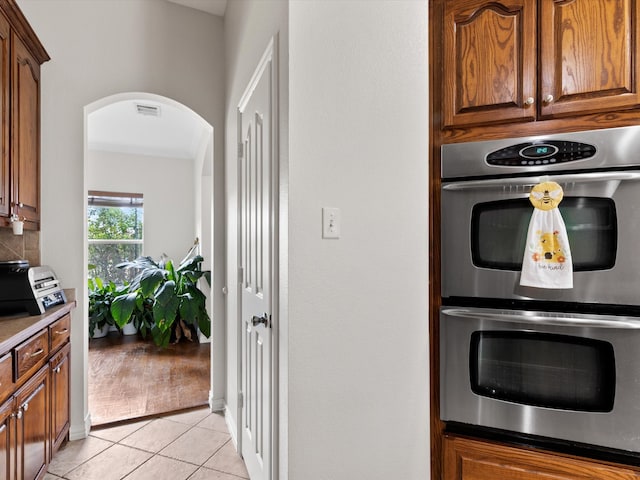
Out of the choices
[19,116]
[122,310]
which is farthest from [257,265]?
[122,310]

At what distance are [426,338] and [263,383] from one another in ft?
2.40

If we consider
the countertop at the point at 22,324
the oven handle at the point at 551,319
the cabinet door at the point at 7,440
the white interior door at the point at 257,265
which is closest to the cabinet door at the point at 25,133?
the countertop at the point at 22,324

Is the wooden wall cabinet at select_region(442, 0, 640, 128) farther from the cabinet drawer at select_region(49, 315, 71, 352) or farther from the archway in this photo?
the archway

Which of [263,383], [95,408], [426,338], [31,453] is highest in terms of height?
[426,338]

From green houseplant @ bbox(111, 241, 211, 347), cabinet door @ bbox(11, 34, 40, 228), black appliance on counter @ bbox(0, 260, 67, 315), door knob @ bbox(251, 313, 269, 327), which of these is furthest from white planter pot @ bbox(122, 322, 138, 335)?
door knob @ bbox(251, 313, 269, 327)

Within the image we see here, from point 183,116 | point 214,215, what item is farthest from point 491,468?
point 183,116

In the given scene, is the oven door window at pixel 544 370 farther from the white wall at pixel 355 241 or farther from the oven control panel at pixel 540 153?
the oven control panel at pixel 540 153

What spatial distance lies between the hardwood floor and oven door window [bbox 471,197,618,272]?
2.47 meters

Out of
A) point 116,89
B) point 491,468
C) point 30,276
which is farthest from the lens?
point 116,89

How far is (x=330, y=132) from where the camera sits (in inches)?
52.2

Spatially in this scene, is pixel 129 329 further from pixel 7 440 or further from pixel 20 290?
pixel 7 440

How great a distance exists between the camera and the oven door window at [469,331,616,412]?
1335 millimetres

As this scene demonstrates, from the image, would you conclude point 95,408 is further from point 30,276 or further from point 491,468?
point 491,468

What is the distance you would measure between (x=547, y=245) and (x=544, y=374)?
49 centimetres
